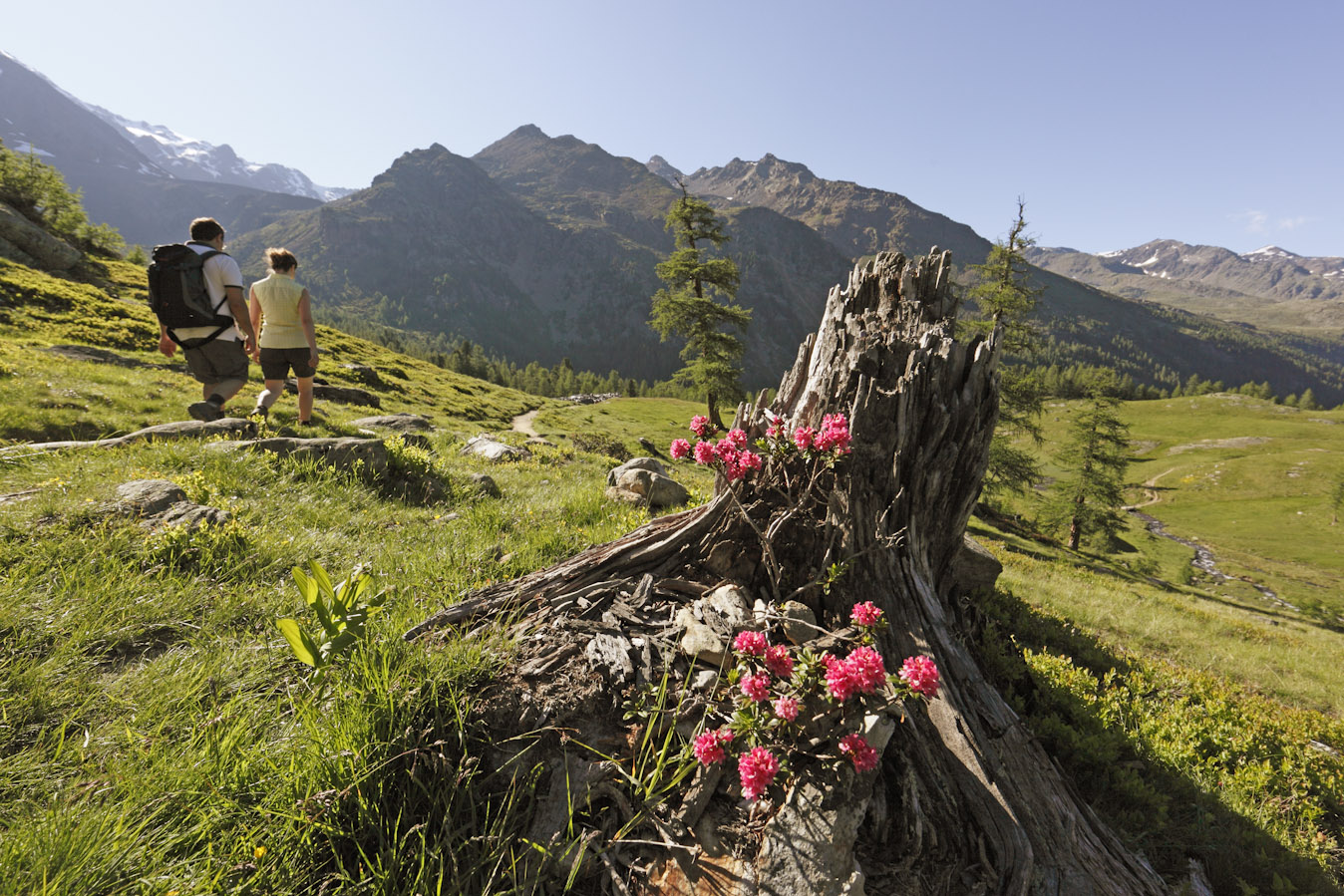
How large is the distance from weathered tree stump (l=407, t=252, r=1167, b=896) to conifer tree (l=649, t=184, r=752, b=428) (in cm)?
2739

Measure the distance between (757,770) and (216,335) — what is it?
1086 cm

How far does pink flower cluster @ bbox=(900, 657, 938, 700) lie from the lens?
9.03 feet

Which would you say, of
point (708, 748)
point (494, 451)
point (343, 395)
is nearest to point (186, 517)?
point (708, 748)

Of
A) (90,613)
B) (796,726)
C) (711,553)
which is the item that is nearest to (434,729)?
(796,726)

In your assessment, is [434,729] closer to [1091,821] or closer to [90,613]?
[90,613]

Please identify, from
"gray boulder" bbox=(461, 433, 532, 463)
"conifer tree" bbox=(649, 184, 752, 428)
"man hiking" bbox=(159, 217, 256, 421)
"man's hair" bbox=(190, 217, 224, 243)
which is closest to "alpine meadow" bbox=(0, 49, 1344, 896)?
"man hiking" bbox=(159, 217, 256, 421)

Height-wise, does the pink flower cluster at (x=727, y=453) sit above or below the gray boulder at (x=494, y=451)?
above

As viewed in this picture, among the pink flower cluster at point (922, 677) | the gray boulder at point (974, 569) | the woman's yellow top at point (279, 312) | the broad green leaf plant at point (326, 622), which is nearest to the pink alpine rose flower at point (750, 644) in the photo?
the pink flower cluster at point (922, 677)

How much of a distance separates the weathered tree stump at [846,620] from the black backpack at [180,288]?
847cm

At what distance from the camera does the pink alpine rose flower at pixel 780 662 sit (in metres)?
2.97

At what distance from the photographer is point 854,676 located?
2.74 meters

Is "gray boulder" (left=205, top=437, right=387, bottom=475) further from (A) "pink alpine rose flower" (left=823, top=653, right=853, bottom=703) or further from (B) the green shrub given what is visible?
(B) the green shrub

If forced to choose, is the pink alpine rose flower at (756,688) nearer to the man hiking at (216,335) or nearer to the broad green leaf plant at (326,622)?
the broad green leaf plant at (326,622)

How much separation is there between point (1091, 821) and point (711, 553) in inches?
139
